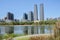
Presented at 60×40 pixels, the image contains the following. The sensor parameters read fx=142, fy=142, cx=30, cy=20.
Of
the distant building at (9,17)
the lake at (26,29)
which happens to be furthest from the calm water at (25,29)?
the distant building at (9,17)

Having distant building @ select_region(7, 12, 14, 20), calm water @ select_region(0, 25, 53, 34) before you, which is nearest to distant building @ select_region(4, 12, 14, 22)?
distant building @ select_region(7, 12, 14, 20)

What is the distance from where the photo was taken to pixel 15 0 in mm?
2258

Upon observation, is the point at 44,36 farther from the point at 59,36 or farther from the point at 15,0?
the point at 15,0

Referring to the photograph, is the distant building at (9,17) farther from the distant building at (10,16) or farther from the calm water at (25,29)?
the calm water at (25,29)

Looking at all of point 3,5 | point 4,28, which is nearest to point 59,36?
point 4,28

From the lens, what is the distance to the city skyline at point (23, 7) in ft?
7.38

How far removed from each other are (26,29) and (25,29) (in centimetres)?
2

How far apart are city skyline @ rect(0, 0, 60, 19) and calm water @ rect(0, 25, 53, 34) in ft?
0.59

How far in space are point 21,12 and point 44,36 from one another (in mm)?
529

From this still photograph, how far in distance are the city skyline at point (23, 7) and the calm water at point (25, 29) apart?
0.59 feet

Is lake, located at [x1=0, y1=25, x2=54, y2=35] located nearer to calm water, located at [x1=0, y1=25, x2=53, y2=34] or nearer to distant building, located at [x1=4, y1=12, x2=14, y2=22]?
calm water, located at [x1=0, y1=25, x2=53, y2=34]

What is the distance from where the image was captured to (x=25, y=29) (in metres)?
2.30

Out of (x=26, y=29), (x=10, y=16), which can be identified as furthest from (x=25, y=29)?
(x=10, y=16)

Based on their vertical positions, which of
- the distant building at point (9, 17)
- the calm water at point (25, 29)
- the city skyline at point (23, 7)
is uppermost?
the city skyline at point (23, 7)
